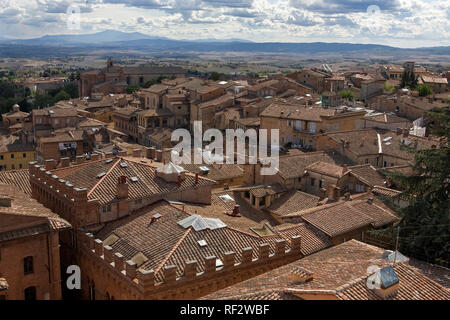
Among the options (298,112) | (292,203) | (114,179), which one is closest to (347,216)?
(292,203)

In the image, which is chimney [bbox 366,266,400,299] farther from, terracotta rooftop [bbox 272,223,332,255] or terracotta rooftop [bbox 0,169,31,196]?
terracotta rooftop [bbox 0,169,31,196]

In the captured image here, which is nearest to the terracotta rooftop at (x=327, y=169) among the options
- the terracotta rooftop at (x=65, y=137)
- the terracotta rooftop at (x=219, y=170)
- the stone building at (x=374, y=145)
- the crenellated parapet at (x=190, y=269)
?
the terracotta rooftop at (x=219, y=170)

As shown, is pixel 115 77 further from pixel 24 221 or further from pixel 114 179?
pixel 24 221

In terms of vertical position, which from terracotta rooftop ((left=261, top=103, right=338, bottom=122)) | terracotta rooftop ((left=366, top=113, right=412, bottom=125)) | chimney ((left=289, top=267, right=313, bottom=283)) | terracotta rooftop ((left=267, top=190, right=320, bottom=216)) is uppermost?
terracotta rooftop ((left=261, top=103, right=338, bottom=122))

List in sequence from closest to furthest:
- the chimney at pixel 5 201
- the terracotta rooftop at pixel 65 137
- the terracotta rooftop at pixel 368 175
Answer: the chimney at pixel 5 201
the terracotta rooftop at pixel 368 175
the terracotta rooftop at pixel 65 137

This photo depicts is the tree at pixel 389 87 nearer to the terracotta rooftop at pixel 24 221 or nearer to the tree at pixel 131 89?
the tree at pixel 131 89

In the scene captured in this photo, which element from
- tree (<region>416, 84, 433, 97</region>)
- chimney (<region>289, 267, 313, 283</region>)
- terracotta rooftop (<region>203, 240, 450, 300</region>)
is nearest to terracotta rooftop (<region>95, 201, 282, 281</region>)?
terracotta rooftop (<region>203, 240, 450, 300</region>)

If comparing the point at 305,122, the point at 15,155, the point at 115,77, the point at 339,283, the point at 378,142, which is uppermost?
the point at 115,77
